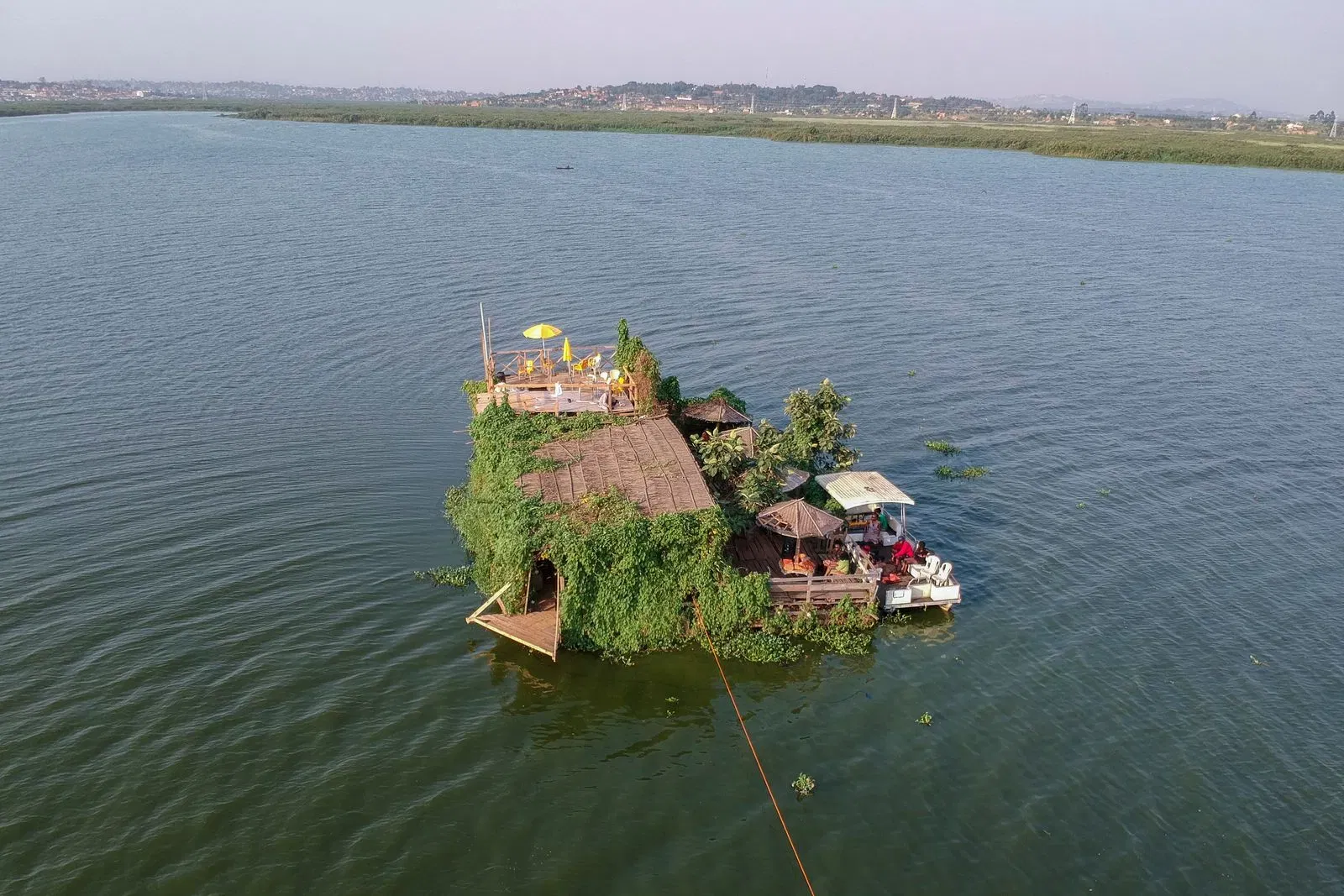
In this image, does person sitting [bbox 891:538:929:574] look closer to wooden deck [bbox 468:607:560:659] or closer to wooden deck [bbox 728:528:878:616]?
wooden deck [bbox 728:528:878:616]

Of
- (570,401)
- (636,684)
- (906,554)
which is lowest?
(636,684)

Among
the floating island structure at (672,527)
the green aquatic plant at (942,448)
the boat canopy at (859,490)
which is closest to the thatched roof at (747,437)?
the floating island structure at (672,527)

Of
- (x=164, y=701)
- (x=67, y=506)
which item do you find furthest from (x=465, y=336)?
(x=164, y=701)

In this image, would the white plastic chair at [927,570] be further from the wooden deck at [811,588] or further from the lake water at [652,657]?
the wooden deck at [811,588]

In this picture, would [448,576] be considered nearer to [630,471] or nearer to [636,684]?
[630,471]

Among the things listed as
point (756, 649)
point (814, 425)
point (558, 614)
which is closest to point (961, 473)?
point (814, 425)

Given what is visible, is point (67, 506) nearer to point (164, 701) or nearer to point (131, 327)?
point (164, 701)

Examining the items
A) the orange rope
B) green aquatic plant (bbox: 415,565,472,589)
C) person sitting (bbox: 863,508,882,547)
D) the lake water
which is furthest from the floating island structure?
the lake water
